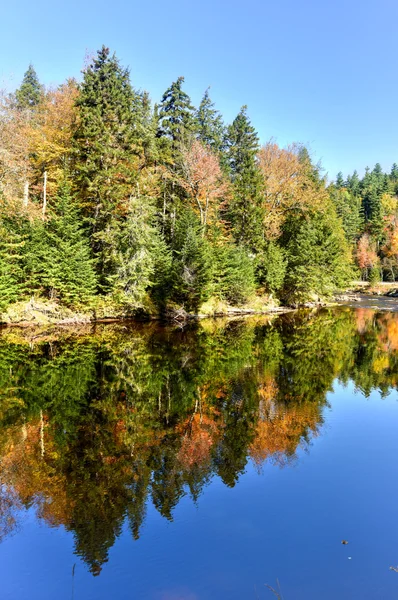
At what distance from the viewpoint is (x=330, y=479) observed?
362 inches

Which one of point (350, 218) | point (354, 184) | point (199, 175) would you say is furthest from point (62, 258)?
point (354, 184)

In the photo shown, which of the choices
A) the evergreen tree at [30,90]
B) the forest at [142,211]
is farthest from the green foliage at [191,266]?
the evergreen tree at [30,90]

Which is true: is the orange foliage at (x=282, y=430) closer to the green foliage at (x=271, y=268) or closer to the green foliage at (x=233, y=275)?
the green foliage at (x=233, y=275)

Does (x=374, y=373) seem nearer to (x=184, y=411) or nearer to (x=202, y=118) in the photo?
(x=184, y=411)

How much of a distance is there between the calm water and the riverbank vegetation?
11545 mm

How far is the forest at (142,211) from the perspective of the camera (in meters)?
28.4

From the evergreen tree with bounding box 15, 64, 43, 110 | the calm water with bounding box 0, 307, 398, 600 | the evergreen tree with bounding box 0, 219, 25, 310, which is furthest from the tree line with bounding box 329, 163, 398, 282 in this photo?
the calm water with bounding box 0, 307, 398, 600

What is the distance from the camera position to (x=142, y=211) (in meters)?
29.5

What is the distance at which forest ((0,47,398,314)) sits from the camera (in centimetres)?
2838

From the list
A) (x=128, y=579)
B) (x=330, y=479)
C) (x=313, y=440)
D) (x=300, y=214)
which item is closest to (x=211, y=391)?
(x=313, y=440)

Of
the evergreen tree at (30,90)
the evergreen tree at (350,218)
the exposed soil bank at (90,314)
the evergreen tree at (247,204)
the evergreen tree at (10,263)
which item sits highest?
the evergreen tree at (30,90)

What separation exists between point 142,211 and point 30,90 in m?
41.2

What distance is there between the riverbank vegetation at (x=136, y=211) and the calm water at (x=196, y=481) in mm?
11545

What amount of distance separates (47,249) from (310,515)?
2516 centimetres
